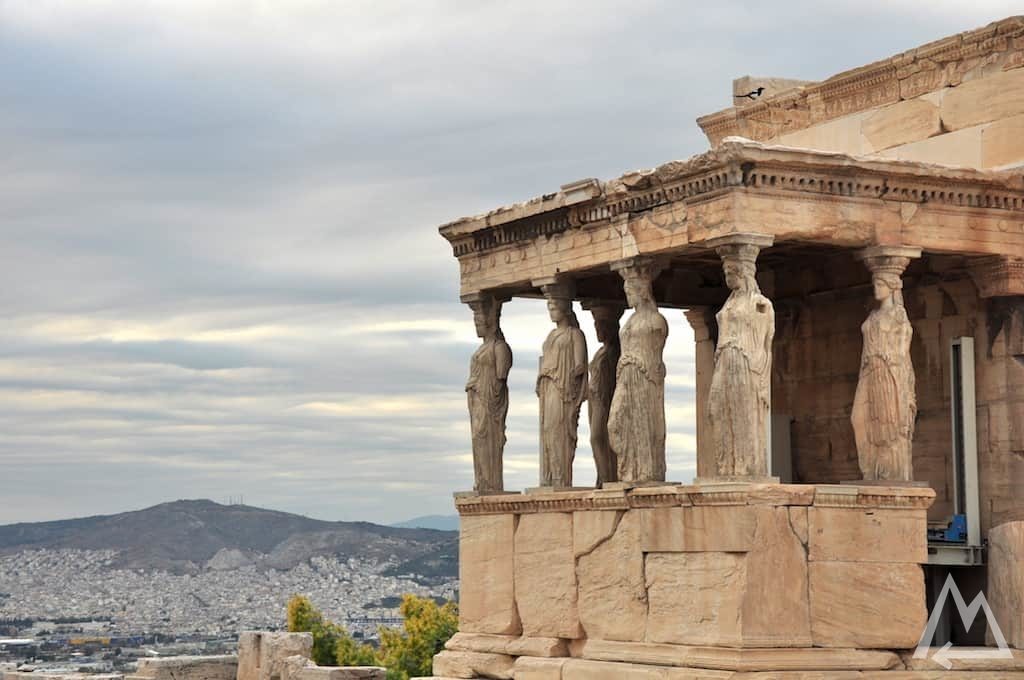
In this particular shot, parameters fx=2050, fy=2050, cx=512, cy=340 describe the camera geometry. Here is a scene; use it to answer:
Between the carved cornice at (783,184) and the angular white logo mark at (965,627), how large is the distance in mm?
3230

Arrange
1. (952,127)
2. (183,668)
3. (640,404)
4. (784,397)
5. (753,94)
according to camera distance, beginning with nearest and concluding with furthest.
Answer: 1. (640,404)
2. (952,127)
3. (784,397)
4. (753,94)
5. (183,668)

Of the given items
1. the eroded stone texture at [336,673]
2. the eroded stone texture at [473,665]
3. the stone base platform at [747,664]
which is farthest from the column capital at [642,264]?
the eroded stone texture at [336,673]

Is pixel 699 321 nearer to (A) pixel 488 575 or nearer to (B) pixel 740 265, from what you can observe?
(A) pixel 488 575

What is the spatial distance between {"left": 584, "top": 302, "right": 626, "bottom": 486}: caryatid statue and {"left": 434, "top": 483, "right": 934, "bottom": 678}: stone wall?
4.91ft

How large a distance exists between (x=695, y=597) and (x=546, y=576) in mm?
2244

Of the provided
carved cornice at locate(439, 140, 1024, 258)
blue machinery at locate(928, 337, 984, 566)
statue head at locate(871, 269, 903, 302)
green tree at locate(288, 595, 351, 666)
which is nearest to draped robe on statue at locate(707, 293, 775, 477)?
carved cornice at locate(439, 140, 1024, 258)

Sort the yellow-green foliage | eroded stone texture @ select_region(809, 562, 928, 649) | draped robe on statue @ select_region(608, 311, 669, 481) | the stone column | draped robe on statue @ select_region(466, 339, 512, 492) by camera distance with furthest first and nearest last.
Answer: the yellow-green foliage
the stone column
draped robe on statue @ select_region(466, 339, 512, 492)
draped robe on statue @ select_region(608, 311, 669, 481)
eroded stone texture @ select_region(809, 562, 928, 649)

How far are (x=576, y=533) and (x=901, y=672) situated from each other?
301cm

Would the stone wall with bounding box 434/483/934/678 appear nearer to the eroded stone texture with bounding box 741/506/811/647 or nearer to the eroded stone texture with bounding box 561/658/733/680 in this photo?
the eroded stone texture with bounding box 741/506/811/647

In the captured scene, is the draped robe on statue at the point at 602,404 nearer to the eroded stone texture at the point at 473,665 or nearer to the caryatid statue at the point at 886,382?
the eroded stone texture at the point at 473,665

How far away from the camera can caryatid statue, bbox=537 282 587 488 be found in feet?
58.9

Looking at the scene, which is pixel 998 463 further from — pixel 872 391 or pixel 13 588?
pixel 13 588

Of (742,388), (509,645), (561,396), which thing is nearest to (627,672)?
(509,645)

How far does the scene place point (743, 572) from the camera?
601 inches
